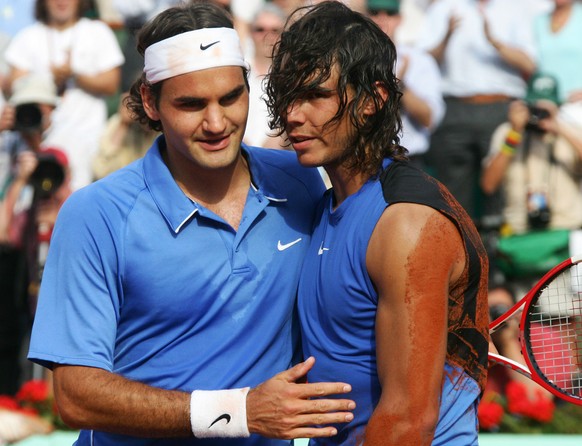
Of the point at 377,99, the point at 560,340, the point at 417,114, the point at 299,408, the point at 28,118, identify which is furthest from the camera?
the point at 28,118

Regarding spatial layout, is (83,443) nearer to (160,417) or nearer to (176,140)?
(160,417)

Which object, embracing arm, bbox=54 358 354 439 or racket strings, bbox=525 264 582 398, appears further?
racket strings, bbox=525 264 582 398

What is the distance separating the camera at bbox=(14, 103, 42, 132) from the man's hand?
4.50 m

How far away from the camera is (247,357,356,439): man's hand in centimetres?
308

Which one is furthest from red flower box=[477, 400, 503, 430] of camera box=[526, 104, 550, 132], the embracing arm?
the embracing arm

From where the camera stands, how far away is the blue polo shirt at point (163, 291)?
3.37 metres

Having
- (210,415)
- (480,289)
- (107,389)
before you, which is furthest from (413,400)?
(107,389)

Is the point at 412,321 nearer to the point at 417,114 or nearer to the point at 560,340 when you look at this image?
A: the point at 560,340

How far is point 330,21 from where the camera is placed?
3.39 metres

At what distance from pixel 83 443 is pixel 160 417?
1.63ft

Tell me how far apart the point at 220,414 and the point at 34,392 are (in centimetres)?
355

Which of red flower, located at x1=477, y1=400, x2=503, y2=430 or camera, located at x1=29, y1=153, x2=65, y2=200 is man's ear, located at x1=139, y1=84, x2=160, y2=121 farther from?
camera, located at x1=29, y1=153, x2=65, y2=200

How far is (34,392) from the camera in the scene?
6.46 meters

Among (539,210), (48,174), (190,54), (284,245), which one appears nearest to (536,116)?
(539,210)
